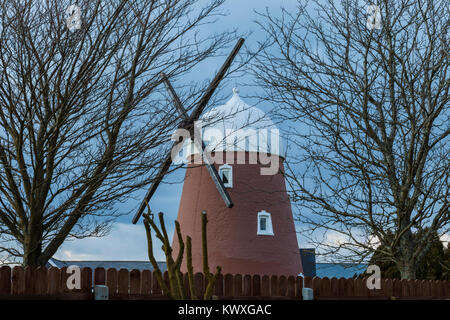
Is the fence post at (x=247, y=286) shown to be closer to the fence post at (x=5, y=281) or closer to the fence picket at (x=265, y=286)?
the fence picket at (x=265, y=286)

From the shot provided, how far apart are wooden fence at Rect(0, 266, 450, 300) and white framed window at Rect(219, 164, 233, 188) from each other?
24.7 ft

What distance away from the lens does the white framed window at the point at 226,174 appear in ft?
54.9

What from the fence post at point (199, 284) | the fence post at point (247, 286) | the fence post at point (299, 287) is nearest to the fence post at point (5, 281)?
the fence post at point (199, 284)

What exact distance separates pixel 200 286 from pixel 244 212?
30.5ft

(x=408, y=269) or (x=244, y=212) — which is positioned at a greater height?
(x=244, y=212)

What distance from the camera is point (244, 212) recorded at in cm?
1639

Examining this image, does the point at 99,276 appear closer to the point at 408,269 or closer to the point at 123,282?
the point at 123,282

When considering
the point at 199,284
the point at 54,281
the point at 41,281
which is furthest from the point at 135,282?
the point at 41,281

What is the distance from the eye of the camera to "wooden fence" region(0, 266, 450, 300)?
19.5 ft

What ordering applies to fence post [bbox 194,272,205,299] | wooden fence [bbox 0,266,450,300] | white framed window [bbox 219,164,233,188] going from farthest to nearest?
white framed window [bbox 219,164,233,188] < fence post [bbox 194,272,205,299] < wooden fence [bbox 0,266,450,300]

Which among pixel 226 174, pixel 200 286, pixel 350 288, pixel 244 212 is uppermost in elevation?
pixel 226 174

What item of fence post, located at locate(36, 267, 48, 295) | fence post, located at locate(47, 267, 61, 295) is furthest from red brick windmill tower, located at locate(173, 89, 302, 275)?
fence post, located at locate(36, 267, 48, 295)

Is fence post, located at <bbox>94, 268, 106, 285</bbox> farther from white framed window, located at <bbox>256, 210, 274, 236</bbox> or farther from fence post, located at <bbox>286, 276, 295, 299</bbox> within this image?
white framed window, located at <bbox>256, 210, 274, 236</bbox>
